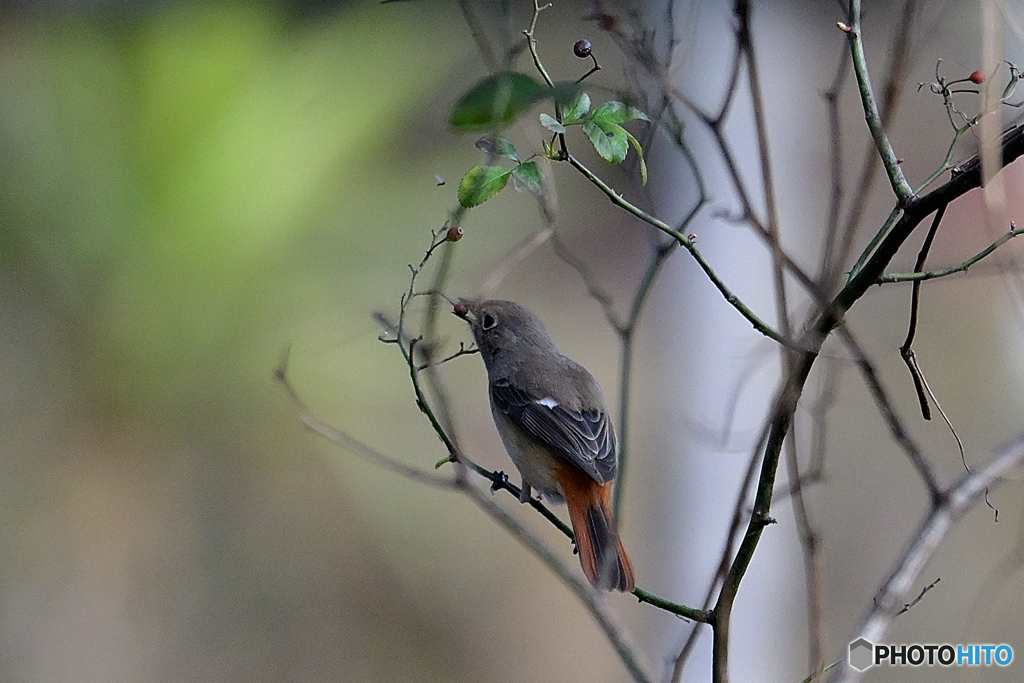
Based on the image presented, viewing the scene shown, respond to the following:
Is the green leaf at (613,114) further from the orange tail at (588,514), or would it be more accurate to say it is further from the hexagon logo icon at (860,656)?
the orange tail at (588,514)

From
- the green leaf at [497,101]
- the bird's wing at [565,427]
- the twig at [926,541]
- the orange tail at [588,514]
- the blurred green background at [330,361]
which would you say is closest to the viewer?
the twig at [926,541]

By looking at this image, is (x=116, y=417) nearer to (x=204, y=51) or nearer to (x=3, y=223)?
(x=3, y=223)

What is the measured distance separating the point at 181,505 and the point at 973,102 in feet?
8.29

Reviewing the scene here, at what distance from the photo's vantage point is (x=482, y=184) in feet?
3.46

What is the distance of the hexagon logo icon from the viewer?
0.92 metres

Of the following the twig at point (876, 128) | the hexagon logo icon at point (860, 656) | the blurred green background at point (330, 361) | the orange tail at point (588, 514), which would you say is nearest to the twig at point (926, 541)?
the hexagon logo icon at point (860, 656)

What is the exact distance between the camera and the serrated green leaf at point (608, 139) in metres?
1.04

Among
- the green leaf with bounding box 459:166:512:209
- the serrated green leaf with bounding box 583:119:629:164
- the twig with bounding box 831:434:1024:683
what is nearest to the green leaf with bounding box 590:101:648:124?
the serrated green leaf with bounding box 583:119:629:164

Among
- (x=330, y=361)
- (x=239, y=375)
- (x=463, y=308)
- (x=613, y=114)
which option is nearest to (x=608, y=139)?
(x=613, y=114)

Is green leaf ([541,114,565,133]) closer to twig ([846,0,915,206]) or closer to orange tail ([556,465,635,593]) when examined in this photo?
twig ([846,0,915,206])

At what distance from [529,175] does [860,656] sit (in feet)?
1.91

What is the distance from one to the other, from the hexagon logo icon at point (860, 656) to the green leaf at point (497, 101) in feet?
1.97

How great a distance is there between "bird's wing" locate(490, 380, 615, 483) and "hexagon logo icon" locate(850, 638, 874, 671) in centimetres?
78

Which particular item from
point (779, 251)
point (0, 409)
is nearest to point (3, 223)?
point (0, 409)
